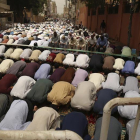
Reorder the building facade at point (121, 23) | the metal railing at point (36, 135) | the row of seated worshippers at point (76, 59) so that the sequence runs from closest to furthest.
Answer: the metal railing at point (36, 135), the row of seated worshippers at point (76, 59), the building facade at point (121, 23)

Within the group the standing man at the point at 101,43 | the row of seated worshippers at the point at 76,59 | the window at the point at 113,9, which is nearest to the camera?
the row of seated worshippers at the point at 76,59

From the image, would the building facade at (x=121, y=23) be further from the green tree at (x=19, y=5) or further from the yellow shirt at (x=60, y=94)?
the green tree at (x=19, y=5)

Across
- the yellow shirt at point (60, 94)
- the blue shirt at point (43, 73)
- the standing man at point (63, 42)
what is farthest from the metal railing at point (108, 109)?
the standing man at point (63, 42)

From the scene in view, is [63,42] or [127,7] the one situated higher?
[127,7]

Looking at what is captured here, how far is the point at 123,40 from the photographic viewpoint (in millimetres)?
12891

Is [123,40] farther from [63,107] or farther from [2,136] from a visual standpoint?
[2,136]

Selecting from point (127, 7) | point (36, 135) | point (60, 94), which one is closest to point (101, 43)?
point (127, 7)

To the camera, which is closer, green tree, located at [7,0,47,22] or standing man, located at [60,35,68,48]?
standing man, located at [60,35,68,48]

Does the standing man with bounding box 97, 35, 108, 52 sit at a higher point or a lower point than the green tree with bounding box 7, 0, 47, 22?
lower

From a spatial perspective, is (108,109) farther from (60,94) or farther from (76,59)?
(76,59)

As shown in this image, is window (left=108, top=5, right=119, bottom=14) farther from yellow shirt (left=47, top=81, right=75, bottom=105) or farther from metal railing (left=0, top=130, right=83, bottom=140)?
metal railing (left=0, top=130, right=83, bottom=140)

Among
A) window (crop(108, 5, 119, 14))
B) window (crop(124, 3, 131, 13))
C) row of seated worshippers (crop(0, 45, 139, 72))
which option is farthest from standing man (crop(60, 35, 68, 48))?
window (crop(108, 5, 119, 14))

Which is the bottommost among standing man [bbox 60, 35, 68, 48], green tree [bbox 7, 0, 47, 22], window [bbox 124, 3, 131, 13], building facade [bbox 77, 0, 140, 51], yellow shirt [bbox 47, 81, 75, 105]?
yellow shirt [bbox 47, 81, 75, 105]

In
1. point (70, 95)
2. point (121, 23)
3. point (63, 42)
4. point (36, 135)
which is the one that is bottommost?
point (70, 95)
